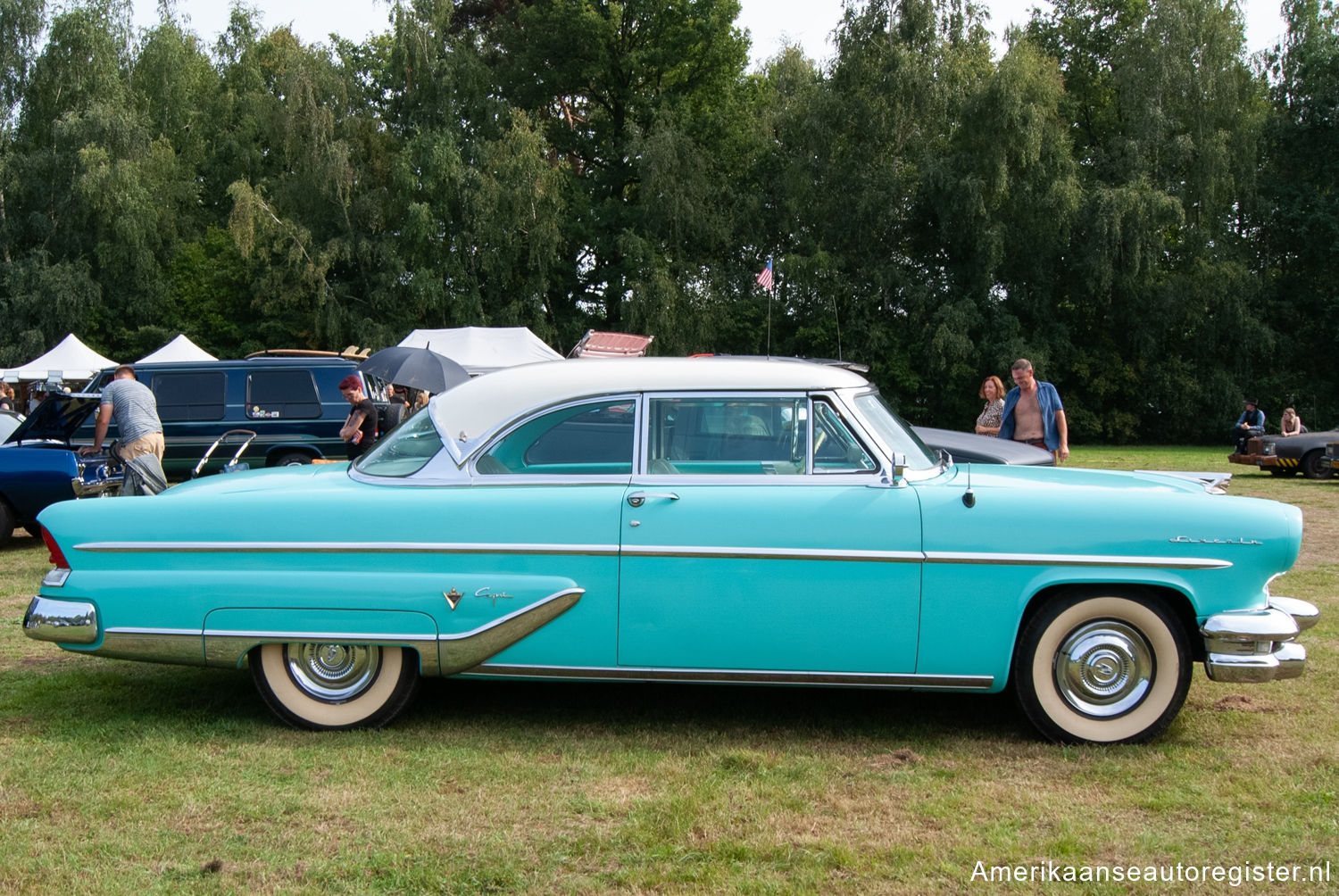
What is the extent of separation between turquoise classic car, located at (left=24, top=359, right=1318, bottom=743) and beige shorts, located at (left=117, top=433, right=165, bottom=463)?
555 centimetres

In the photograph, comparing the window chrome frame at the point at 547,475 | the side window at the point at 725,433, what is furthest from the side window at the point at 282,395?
the side window at the point at 725,433

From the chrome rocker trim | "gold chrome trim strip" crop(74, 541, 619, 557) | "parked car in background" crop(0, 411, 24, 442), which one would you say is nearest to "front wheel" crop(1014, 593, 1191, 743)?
"gold chrome trim strip" crop(74, 541, 619, 557)

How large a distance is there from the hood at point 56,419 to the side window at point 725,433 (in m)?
9.64

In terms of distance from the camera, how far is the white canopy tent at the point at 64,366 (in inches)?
1103

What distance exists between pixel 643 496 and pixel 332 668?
155 centimetres

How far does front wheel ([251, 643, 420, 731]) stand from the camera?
Answer: 16.0 feet

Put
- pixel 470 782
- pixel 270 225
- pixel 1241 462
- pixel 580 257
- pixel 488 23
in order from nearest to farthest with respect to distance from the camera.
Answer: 1. pixel 470 782
2. pixel 1241 462
3. pixel 270 225
4. pixel 580 257
5. pixel 488 23

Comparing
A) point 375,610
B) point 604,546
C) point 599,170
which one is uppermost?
point 599,170

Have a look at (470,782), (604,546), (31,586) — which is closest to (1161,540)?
(604,546)

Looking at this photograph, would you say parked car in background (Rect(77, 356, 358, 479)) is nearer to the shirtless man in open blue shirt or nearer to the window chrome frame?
the shirtless man in open blue shirt

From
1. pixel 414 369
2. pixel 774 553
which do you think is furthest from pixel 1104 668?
pixel 414 369

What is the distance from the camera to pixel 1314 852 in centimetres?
362

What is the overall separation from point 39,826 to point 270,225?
34.7 meters

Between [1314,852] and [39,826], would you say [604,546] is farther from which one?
[1314,852]
